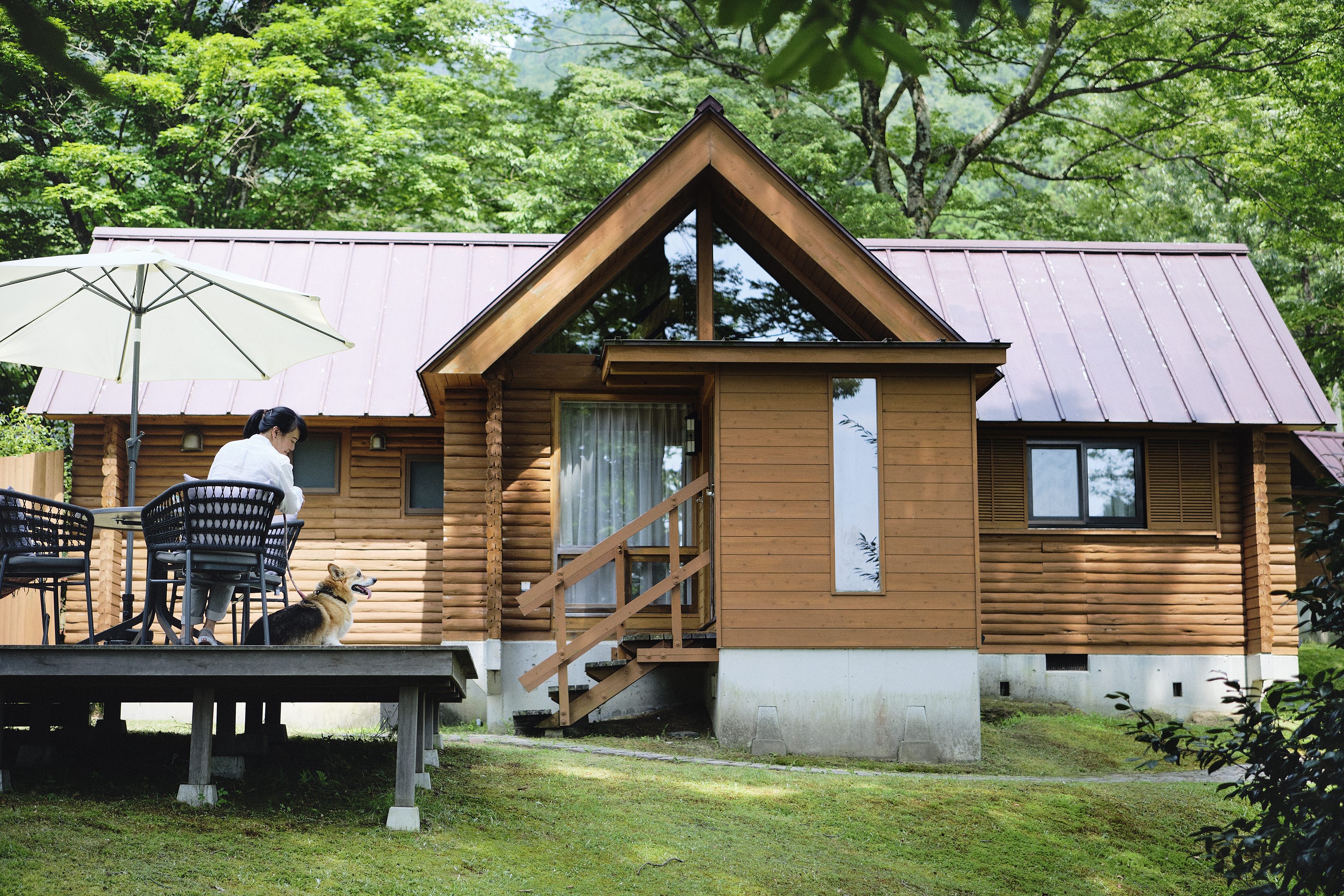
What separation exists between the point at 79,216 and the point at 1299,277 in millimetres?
23547

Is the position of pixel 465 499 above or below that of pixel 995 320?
below

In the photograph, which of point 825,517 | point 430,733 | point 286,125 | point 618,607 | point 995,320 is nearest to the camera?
point 430,733

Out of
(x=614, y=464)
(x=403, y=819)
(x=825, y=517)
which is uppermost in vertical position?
(x=614, y=464)

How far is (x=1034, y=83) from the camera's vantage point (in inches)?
821

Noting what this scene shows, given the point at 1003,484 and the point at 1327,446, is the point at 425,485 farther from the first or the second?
the point at 1327,446

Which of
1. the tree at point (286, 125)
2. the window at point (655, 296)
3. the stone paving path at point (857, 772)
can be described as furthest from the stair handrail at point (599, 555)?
the tree at point (286, 125)

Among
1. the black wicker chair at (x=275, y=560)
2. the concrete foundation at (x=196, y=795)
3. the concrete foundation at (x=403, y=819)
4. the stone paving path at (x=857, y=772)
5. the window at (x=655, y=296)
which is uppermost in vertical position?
the window at (x=655, y=296)

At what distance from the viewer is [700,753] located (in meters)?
9.59

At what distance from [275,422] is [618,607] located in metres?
4.23

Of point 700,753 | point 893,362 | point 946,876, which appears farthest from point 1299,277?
point 946,876

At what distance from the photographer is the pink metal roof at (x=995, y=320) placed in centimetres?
1216

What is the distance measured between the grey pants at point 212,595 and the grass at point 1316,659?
13345 millimetres

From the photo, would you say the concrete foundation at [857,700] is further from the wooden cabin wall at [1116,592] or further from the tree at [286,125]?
the tree at [286,125]

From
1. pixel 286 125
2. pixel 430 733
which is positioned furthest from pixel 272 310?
pixel 286 125
